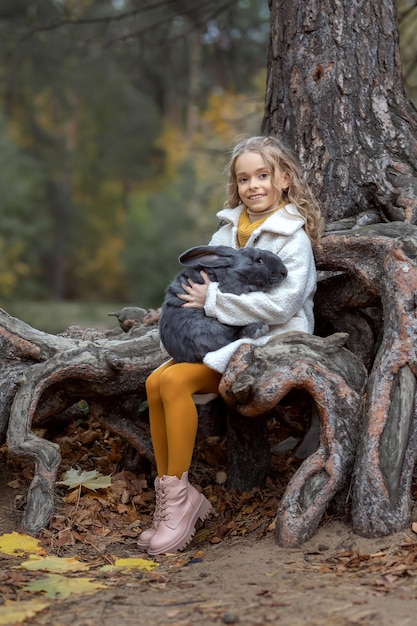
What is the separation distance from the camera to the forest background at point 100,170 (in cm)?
1773

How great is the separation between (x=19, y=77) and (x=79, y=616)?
14675mm

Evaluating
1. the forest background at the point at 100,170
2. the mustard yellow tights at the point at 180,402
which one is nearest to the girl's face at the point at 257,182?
the mustard yellow tights at the point at 180,402

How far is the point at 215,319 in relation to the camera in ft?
13.3

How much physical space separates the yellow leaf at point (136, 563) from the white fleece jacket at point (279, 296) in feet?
3.29

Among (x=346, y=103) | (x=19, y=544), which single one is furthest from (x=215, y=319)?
(x=346, y=103)

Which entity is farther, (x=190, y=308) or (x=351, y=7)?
(x=351, y=7)

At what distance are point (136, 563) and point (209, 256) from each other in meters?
1.65

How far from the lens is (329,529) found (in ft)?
12.3

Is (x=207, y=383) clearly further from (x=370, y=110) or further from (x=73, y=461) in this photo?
(x=370, y=110)

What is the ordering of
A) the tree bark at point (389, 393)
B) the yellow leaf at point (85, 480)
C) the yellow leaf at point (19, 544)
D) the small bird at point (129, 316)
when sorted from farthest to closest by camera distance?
the small bird at point (129, 316) → the yellow leaf at point (85, 480) → the yellow leaf at point (19, 544) → the tree bark at point (389, 393)

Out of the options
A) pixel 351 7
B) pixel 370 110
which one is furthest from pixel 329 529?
pixel 351 7

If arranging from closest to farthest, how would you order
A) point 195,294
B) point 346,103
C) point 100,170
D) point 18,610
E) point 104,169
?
point 18,610
point 195,294
point 346,103
point 104,169
point 100,170

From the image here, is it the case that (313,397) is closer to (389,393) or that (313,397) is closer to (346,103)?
(389,393)

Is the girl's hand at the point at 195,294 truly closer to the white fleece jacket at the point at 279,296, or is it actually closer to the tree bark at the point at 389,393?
the white fleece jacket at the point at 279,296
